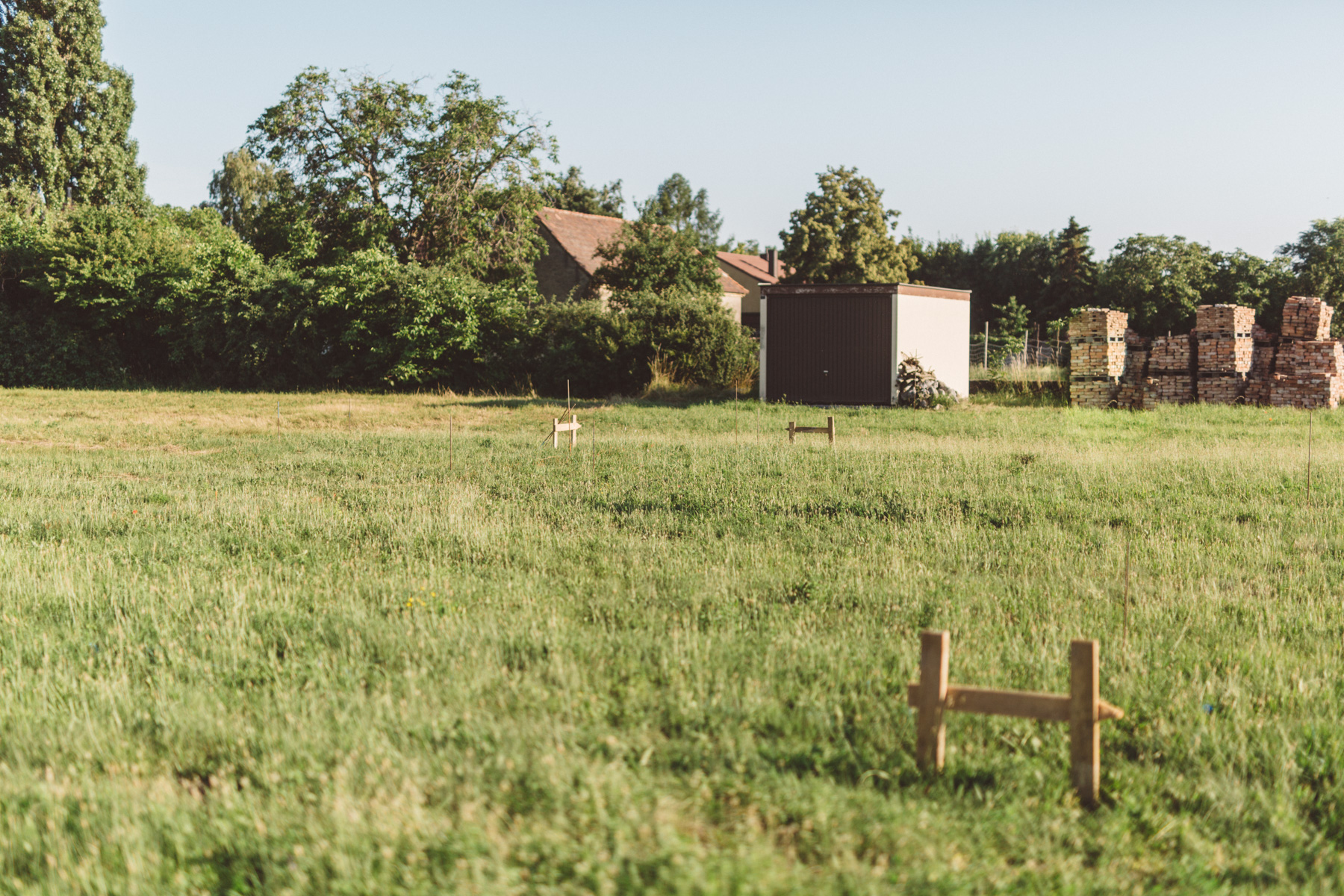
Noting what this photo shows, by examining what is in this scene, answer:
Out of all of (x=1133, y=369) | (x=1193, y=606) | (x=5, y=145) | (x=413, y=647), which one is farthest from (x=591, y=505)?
(x=5, y=145)

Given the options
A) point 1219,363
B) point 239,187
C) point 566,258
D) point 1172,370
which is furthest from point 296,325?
point 239,187

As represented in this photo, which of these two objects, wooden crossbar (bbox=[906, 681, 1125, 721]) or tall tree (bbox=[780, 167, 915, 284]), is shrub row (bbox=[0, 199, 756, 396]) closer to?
tall tree (bbox=[780, 167, 915, 284])

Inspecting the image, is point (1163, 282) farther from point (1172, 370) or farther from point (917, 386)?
point (917, 386)

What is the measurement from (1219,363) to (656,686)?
2267cm

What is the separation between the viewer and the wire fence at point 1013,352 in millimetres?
31844

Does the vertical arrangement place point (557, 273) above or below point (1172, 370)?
above

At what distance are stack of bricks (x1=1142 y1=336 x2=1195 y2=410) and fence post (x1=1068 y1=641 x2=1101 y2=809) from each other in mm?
22151

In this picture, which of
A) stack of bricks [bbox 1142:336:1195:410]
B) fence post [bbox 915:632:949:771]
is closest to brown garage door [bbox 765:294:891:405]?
stack of bricks [bbox 1142:336:1195:410]

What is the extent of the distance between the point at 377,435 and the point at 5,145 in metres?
31.6

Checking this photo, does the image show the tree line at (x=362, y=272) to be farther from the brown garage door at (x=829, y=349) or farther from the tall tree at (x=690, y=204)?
the tall tree at (x=690, y=204)

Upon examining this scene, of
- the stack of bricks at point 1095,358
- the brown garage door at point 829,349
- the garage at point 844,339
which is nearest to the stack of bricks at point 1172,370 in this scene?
the stack of bricks at point 1095,358

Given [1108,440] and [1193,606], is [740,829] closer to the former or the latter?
[1193,606]

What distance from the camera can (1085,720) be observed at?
3695mm

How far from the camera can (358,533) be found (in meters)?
8.42
